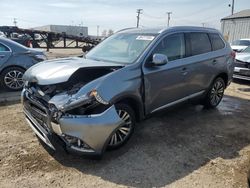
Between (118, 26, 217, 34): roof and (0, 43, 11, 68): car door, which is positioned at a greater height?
(118, 26, 217, 34): roof

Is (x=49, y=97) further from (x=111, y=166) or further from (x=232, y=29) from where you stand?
(x=232, y=29)

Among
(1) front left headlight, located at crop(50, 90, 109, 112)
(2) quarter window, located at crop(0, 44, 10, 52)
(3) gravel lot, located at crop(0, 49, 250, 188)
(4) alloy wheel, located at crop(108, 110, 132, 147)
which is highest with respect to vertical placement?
(2) quarter window, located at crop(0, 44, 10, 52)

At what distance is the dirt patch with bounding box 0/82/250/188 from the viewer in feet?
11.8

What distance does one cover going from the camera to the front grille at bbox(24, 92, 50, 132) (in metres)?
3.85

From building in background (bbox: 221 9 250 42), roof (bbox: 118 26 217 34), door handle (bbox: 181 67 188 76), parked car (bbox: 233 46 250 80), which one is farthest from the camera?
Result: building in background (bbox: 221 9 250 42)

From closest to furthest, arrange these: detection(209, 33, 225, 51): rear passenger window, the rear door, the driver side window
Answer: the driver side window
the rear door
detection(209, 33, 225, 51): rear passenger window

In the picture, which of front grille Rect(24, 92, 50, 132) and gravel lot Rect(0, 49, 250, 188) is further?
front grille Rect(24, 92, 50, 132)

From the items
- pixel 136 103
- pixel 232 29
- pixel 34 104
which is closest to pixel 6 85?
pixel 34 104

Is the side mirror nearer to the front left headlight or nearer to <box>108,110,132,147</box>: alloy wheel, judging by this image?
<box>108,110,132,147</box>: alloy wheel

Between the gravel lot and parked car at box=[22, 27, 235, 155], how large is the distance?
31 centimetres

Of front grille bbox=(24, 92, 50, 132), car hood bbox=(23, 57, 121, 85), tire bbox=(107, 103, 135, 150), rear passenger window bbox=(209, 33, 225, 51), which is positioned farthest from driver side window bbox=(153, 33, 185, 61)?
front grille bbox=(24, 92, 50, 132)

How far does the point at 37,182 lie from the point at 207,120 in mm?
3650

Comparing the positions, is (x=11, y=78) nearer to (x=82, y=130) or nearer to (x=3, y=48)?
(x=3, y=48)

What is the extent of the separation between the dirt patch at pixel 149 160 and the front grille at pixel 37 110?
0.51 m
